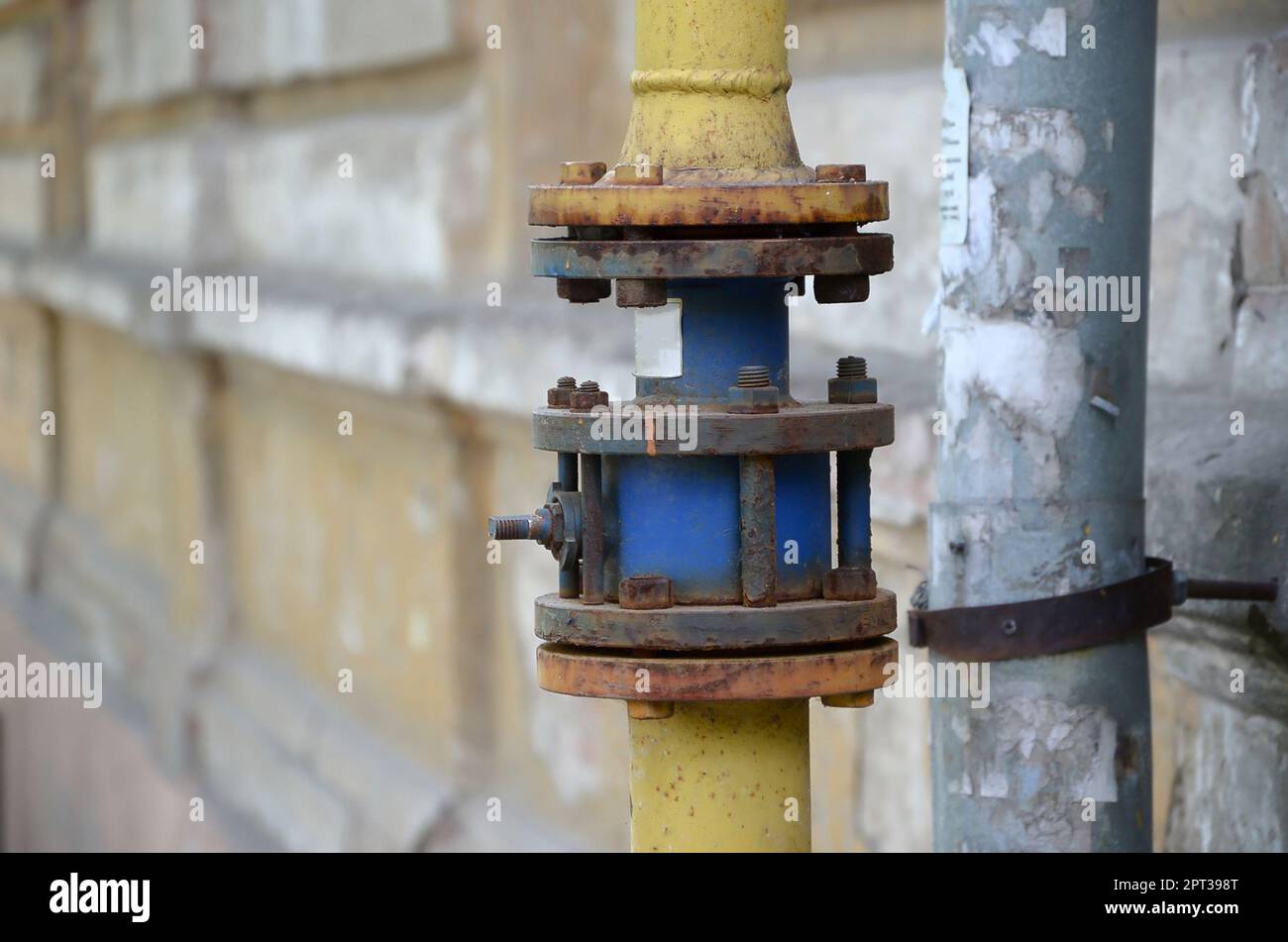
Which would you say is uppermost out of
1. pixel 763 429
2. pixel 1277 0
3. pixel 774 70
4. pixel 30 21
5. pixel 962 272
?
pixel 30 21

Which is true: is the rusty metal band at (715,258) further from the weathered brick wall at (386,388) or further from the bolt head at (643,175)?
the weathered brick wall at (386,388)

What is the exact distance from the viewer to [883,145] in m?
3.05

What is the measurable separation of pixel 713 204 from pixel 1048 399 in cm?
44

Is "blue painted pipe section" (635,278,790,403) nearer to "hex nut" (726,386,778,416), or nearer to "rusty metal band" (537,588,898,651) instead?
"hex nut" (726,386,778,416)

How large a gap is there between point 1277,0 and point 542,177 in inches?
86.7

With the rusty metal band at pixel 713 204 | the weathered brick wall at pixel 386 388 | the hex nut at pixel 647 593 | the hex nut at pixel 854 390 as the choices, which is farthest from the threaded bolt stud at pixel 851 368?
the weathered brick wall at pixel 386 388

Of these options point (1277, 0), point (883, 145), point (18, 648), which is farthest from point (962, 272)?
point (18, 648)

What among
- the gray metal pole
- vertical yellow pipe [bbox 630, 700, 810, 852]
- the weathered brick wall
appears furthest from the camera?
the weathered brick wall

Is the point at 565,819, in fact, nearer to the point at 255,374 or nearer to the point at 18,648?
the point at 255,374

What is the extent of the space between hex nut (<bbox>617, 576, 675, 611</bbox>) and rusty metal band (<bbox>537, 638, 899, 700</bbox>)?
1.5 inches

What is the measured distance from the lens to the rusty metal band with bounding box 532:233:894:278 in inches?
55.4

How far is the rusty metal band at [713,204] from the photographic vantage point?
4.60 feet

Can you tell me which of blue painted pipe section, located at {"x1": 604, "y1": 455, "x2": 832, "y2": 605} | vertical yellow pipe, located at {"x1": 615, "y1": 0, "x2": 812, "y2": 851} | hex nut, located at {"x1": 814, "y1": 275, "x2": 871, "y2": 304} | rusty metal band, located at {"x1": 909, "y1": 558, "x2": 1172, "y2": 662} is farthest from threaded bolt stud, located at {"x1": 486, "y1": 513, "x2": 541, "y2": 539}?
rusty metal band, located at {"x1": 909, "y1": 558, "x2": 1172, "y2": 662}

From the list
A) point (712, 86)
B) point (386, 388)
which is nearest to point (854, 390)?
point (712, 86)
